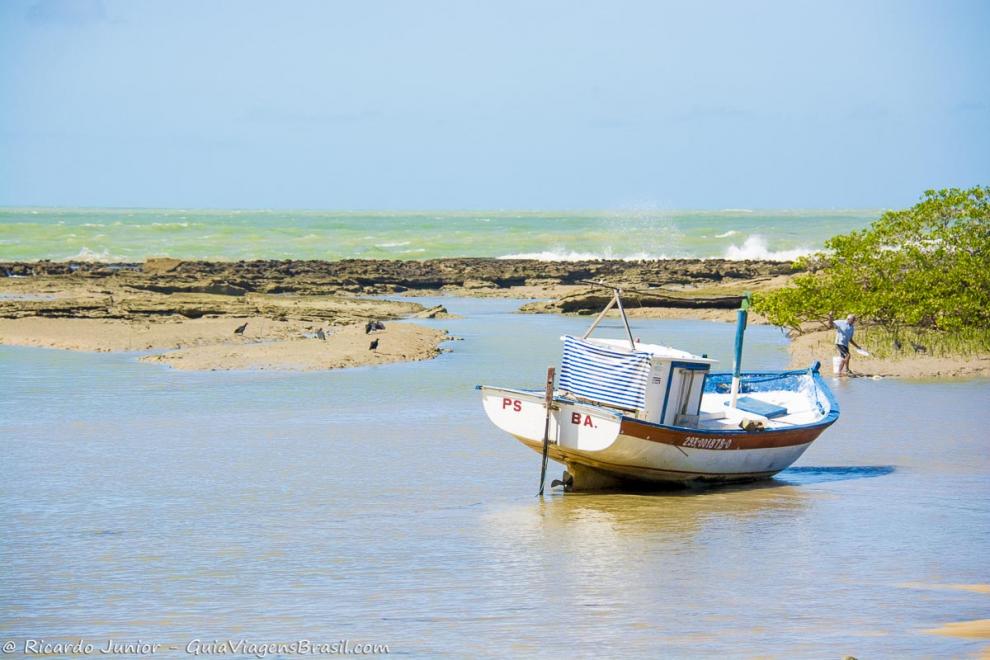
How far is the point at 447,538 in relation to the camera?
41.2ft

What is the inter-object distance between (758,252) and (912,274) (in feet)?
209

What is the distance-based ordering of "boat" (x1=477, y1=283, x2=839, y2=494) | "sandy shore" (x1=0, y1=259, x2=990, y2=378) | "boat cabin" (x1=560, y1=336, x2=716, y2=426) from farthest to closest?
"sandy shore" (x1=0, y1=259, x2=990, y2=378), "boat cabin" (x1=560, y1=336, x2=716, y2=426), "boat" (x1=477, y1=283, x2=839, y2=494)

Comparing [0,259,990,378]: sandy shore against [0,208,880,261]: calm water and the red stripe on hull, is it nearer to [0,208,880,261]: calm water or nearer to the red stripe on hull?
the red stripe on hull

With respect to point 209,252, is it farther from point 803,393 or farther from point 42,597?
point 42,597

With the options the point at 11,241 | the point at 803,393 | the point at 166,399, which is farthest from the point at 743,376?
the point at 11,241

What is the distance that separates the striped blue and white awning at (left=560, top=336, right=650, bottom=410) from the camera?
14.9 metres

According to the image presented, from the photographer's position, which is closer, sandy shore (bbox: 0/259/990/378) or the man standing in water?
the man standing in water

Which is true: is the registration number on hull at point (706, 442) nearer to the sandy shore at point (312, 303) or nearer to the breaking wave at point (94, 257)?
the sandy shore at point (312, 303)

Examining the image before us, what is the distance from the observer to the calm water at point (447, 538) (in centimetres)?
962

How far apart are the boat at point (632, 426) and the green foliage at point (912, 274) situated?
13.2 m

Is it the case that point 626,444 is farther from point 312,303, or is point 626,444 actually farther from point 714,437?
point 312,303

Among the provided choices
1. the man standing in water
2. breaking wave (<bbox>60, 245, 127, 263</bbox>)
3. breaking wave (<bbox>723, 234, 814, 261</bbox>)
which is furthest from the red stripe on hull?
breaking wave (<bbox>723, 234, 814, 261</bbox>)

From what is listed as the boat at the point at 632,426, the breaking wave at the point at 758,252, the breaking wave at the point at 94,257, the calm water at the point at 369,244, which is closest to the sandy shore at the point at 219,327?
the boat at the point at 632,426

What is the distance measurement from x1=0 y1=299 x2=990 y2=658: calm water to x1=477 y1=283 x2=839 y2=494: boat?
14.7 inches
